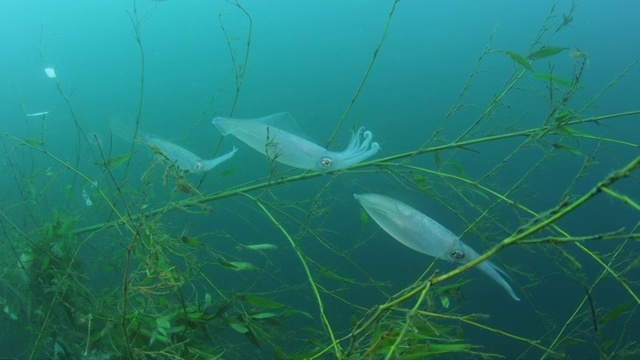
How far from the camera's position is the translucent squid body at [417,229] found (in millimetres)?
3105

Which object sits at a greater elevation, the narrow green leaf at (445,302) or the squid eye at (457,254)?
the squid eye at (457,254)

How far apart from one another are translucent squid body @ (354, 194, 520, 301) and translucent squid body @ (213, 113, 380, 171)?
359 mm

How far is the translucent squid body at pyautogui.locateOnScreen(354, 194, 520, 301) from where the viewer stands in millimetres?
3105

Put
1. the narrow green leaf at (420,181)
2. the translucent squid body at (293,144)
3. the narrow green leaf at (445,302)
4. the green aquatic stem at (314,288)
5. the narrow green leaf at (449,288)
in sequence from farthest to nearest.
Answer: the narrow green leaf at (420,181) < the translucent squid body at (293,144) < the narrow green leaf at (449,288) < the narrow green leaf at (445,302) < the green aquatic stem at (314,288)

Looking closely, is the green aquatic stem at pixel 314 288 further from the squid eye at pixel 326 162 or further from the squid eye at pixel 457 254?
the squid eye at pixel 457 254

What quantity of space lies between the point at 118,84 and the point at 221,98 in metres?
3.09

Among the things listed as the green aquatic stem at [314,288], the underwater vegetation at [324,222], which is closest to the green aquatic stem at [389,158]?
the underwater vegetation at [324,222]

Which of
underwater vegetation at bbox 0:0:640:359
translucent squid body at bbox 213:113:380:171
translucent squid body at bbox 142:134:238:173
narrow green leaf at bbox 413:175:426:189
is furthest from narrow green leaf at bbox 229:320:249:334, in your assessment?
narrow green leaf at bbox 413:175:426:189

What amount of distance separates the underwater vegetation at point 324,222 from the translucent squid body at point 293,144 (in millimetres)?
18

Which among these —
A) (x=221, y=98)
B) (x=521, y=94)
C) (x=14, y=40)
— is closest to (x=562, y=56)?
(x=521, y=94)

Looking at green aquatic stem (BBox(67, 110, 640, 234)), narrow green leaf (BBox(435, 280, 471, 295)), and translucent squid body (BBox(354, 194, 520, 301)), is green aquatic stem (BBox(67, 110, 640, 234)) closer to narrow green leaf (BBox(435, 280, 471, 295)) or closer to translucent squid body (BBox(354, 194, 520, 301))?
translucent squid body (BBox(354, 194, 520, 301))

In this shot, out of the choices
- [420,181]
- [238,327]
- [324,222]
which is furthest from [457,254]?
[324,222]

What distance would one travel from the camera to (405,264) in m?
8.56

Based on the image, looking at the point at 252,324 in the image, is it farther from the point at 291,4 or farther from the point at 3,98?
the point at 291,4
